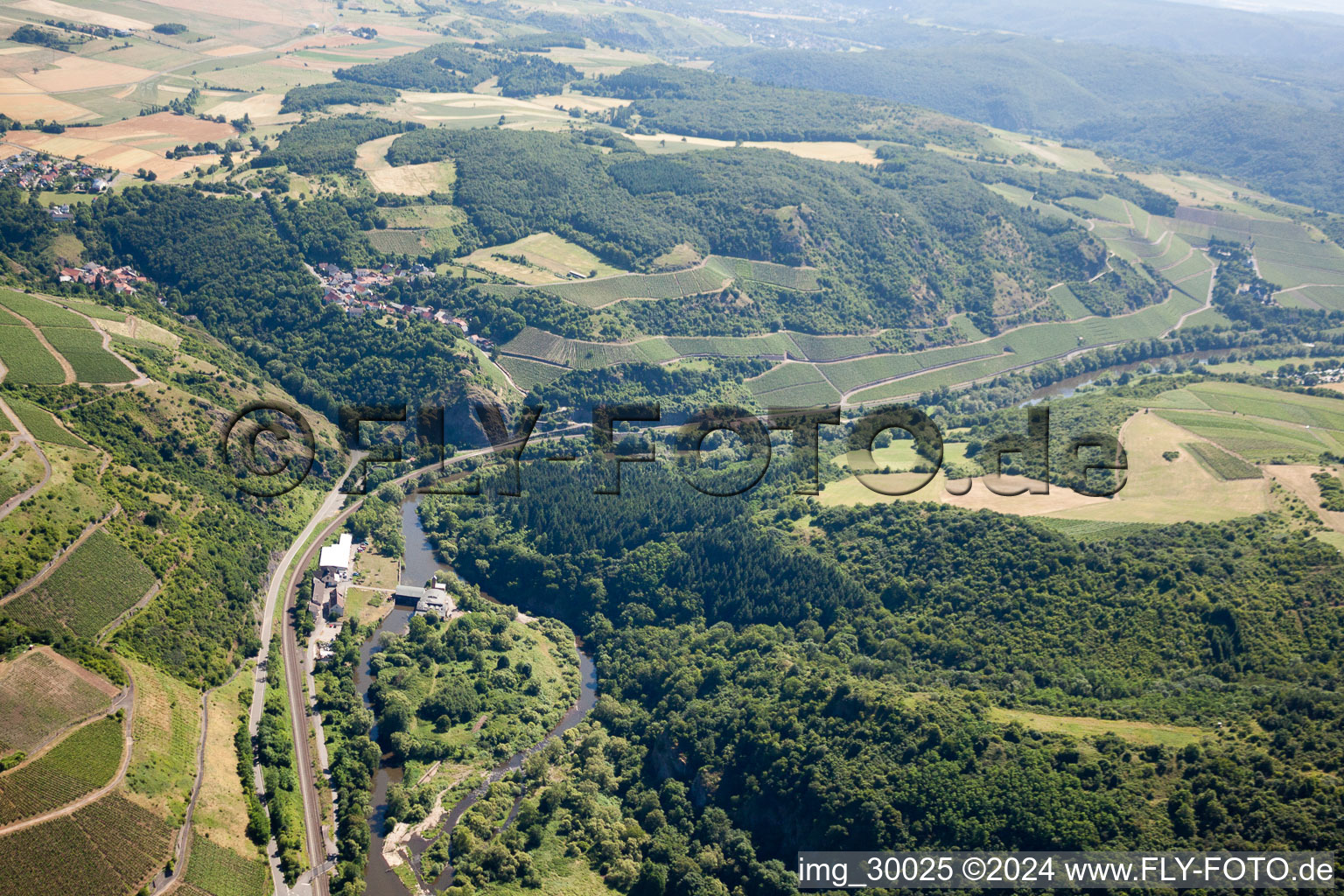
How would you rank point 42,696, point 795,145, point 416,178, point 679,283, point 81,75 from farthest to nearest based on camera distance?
point 795,145 → point 81,75 → point 416,178 → point 679,283 → point 42,696

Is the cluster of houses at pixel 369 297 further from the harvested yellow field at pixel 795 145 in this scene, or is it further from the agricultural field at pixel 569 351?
the harvested yellow field at pixel 795 145

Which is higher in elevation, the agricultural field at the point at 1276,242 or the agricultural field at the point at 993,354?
the agricultural field at the point at 1276,242

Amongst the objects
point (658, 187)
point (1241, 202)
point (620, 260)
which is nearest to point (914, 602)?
point (620, 260)

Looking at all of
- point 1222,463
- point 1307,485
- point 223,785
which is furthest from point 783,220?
point 223,785

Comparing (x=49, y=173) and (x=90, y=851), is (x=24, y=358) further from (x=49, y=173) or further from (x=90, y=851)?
(x=49, y=173)

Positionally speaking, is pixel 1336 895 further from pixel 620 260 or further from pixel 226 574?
pixel 620 260

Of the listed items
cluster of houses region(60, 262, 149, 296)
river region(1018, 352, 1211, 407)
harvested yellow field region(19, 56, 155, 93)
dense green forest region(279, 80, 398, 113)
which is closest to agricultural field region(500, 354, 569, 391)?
cluster of houses region(60, 262, 149, 296)

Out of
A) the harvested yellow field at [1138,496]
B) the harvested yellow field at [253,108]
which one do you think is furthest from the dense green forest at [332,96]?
the harvested yellow field at [1138,496]
